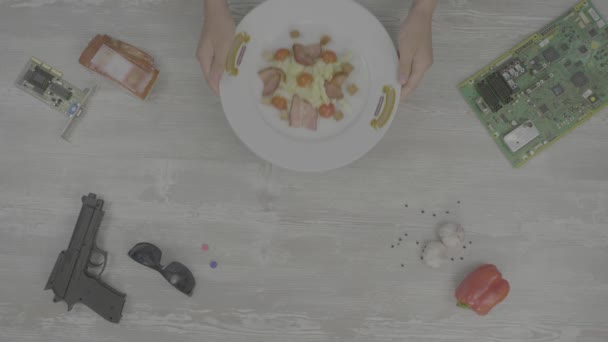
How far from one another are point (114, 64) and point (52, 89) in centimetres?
16

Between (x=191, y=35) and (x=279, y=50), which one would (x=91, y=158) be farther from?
(x=279, y=50)

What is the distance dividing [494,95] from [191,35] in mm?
715

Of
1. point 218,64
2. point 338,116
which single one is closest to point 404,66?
point 338,116

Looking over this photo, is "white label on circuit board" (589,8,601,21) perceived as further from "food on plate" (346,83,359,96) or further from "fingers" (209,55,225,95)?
"fingers" (209,55,225,95)

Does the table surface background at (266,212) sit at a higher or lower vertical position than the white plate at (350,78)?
lower

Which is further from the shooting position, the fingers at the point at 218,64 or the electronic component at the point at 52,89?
the electronic component at the point at 52,89

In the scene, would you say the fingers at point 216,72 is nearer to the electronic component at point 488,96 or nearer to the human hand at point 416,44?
the human hand at point 416,44

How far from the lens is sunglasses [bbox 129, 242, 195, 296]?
3.35ft

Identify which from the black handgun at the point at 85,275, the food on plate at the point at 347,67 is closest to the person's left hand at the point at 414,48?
the food on plate at the point at 347,67

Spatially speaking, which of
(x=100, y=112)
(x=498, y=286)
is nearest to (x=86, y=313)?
(x=100, y=112)

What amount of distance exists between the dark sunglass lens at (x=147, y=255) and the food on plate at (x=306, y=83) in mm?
410

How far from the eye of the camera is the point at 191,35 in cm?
109

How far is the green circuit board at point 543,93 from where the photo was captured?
1.07 m

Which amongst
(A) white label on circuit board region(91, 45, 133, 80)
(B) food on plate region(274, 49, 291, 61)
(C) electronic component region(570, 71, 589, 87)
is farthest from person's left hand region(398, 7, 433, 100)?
(A) white label on circuit board region(91, 45, 133, 80)
